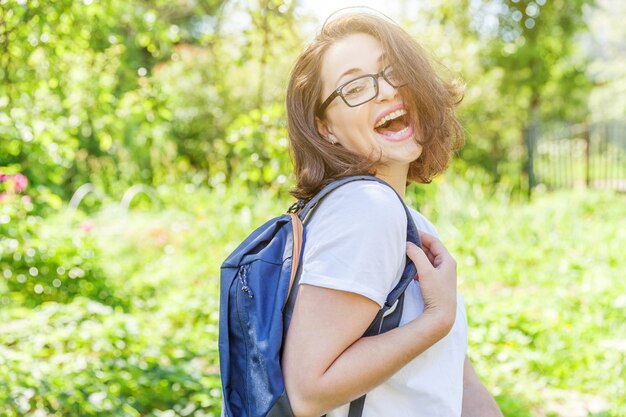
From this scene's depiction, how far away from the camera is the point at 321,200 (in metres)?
1.22

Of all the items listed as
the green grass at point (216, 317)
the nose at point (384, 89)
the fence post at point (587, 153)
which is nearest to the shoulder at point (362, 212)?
the nose at point (384, 89)

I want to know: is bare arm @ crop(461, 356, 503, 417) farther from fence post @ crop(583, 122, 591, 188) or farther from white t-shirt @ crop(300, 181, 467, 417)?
fence post @ crop(583, 122, 591, 188)

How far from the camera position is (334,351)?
109 centimetres

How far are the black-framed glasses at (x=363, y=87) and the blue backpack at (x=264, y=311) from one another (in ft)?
0.63

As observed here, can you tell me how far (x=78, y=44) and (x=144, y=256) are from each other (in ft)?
13.7

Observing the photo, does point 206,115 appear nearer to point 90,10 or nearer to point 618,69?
point 90,10

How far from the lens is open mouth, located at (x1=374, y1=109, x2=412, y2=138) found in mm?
1361

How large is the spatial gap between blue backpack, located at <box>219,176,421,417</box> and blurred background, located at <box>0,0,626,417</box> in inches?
20.1

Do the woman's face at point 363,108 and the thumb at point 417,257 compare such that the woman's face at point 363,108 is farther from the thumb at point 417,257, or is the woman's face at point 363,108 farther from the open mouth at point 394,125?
the thumb at point 417,257

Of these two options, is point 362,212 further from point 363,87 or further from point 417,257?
point 363,87

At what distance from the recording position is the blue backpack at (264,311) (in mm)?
1125

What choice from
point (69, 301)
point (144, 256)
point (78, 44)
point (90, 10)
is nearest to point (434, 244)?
point (90, 10)

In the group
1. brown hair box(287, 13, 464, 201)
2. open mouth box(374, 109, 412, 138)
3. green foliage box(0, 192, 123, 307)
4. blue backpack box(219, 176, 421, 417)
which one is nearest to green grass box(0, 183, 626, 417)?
green foliage box(0, 192, 123, 307)

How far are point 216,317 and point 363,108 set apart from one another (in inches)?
153
